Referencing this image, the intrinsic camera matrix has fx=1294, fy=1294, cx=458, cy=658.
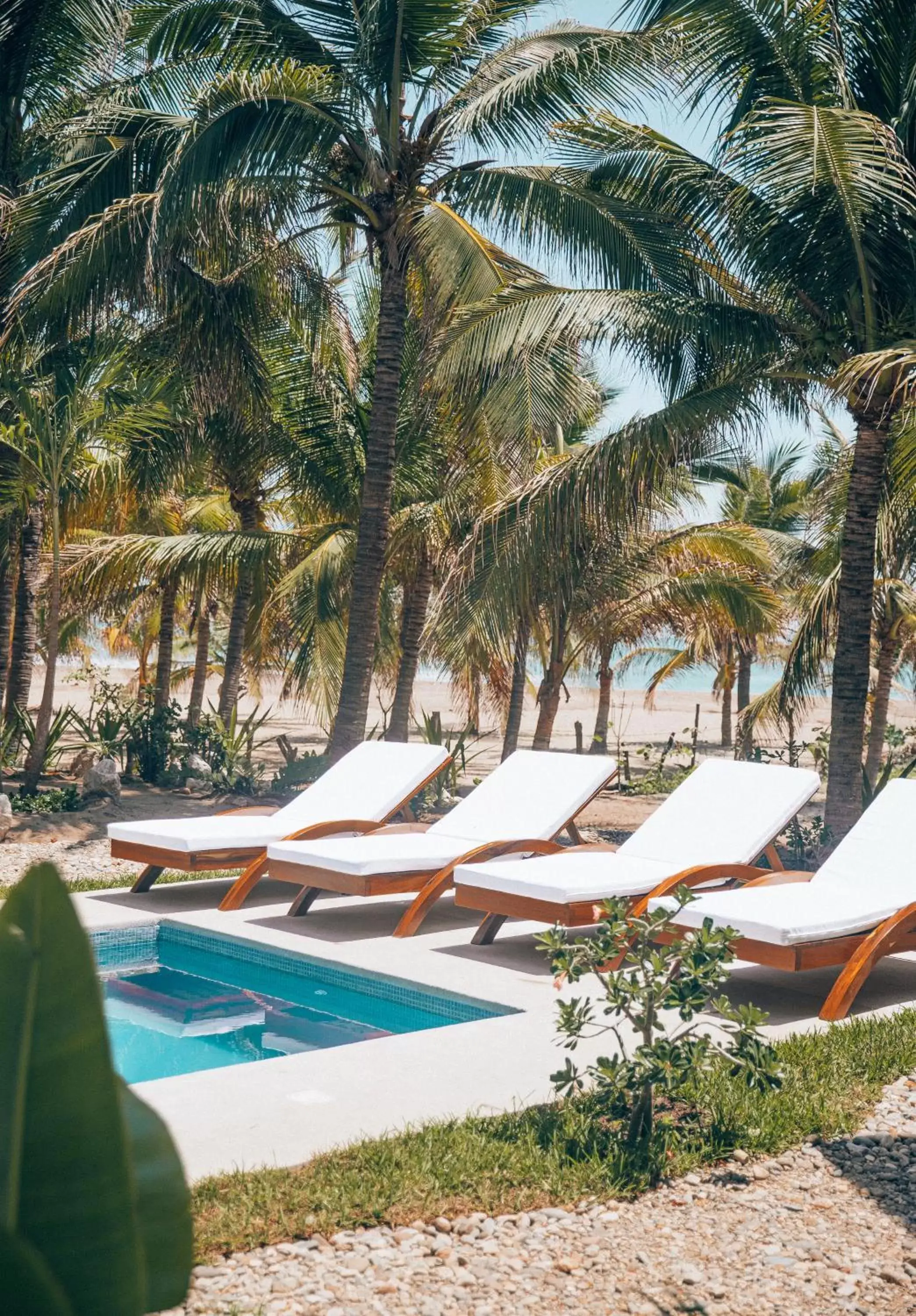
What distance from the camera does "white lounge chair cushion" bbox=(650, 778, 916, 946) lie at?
557cm

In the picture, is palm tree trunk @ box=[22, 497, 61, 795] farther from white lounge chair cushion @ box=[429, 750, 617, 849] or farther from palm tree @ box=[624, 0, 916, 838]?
palm tree @ box=[624, 0, 916, 838]

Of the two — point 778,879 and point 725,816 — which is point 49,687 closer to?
point 725,816

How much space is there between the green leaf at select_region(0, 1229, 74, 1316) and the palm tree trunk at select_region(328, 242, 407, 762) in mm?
10520

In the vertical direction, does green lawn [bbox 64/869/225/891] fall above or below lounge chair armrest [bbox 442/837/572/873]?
below

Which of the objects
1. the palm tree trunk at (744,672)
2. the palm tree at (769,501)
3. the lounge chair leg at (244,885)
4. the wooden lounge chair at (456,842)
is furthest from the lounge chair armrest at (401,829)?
the palm tree at (769,501)

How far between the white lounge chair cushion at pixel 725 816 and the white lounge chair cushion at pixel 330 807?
168 centimetres

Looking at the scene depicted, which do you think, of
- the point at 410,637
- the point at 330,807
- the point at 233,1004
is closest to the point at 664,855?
the point at 330,807

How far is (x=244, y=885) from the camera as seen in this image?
25.5 ft

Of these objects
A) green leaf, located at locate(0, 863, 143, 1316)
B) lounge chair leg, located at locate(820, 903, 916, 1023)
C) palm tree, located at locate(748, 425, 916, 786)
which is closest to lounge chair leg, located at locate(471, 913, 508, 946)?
lounge chair leg, located at locate(820, 903, 916, 1023)

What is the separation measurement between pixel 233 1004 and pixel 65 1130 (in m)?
5.78

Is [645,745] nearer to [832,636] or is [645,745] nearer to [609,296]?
[832,636]

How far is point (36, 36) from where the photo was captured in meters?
12.8

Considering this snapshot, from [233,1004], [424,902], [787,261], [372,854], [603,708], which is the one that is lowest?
[233,1004]

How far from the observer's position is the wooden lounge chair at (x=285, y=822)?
25.2 feet
